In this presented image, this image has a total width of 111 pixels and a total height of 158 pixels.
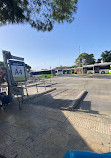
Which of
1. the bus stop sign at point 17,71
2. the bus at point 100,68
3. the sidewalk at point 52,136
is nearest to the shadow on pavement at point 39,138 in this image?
the sidewalk at point 52,136

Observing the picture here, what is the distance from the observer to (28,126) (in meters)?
2.55

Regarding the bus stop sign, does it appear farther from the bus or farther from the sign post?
the bus

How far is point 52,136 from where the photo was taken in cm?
210

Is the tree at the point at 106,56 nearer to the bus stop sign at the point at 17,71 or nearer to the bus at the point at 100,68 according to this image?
the bus at the point at 100,68

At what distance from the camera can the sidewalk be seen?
1703 millimetres

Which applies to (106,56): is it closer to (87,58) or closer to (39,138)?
(87,58)

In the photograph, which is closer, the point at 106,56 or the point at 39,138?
the point at 39,138

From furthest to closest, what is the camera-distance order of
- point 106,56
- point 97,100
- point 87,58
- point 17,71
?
point 87,58 → point 106,56 → point 97,100 → point 17,71

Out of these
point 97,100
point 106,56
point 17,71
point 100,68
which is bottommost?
point 97,100

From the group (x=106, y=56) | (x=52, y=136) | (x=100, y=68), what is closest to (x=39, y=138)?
(x=52, y=136)

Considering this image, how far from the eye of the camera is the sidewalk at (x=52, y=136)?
1703mm

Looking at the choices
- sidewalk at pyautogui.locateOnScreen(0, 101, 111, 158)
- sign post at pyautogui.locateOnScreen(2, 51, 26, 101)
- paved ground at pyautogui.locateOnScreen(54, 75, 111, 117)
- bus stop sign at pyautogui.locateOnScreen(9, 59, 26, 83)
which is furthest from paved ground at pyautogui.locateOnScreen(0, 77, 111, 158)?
bus stop sign at pyautogui.locateOnScreen(9, 59, 26, 83)

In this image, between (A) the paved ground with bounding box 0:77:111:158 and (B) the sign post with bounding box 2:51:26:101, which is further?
(B) the sign post with bounding box 2:51:26:101

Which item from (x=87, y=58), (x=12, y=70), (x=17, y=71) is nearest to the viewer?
(x=12, y=70)
